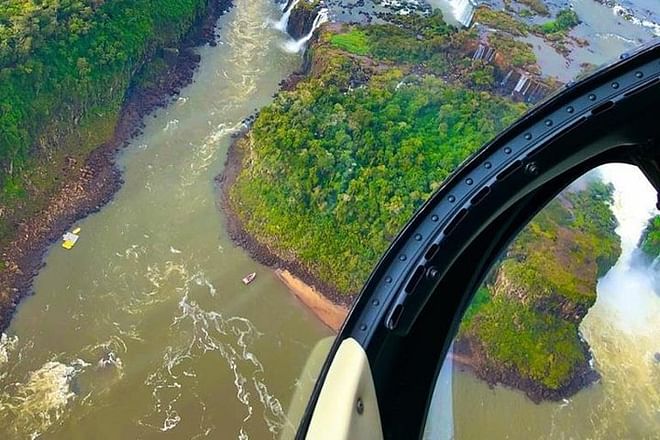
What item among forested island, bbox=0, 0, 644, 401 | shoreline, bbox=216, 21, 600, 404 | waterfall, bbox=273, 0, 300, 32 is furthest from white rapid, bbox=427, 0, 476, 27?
shoreline, bbox=216, 21, 600, 404

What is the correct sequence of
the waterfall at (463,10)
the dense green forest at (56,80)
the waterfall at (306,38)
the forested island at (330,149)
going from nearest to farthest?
the forested island at (330,149)
the dense green forest at (56,80)
the waterfall at (306,38)
the waterfall at (463,10)

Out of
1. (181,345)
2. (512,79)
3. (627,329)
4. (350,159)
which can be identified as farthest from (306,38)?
(627,329)

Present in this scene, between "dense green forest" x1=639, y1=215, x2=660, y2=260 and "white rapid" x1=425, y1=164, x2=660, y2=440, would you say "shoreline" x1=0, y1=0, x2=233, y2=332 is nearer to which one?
"white rapid" x1=425, y1=164, x2=660, y2=440

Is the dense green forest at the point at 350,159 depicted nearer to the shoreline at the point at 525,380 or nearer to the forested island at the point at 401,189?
the forested island at the point at 401,189

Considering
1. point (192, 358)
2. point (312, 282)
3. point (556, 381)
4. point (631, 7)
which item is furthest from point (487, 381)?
point (631, 7)

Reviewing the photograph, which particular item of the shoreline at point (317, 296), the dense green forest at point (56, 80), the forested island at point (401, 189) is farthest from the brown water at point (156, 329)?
the dense green forest at point (56, 80)

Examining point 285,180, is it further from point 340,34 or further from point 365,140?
point 340,34
